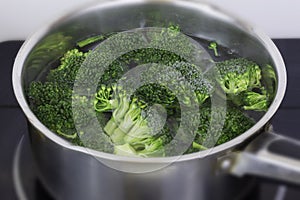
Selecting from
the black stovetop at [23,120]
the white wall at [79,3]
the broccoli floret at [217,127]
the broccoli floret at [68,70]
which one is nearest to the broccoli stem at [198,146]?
the broccoli floret at [217,127]

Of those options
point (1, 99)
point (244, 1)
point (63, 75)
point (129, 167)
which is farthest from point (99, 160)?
point (244, 1)

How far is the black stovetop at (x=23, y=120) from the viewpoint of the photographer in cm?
104

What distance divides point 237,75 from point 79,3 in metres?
0.40

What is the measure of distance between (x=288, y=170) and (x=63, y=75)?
1.44ft

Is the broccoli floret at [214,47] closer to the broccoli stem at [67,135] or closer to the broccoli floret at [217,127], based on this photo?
the broccoli floret at [217,127]

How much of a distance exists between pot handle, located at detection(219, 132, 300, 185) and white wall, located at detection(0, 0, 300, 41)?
0.46 meters

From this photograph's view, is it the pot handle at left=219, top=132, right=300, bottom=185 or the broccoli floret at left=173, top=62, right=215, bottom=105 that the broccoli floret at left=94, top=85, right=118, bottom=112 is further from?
the pot handle at left=219, top=132, right=300, bottom=185

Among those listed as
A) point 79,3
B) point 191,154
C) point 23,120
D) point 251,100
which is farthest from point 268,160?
Result: point 79,3

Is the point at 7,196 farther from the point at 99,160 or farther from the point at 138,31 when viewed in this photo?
the point at 138,31

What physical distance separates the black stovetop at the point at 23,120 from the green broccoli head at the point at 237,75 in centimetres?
11

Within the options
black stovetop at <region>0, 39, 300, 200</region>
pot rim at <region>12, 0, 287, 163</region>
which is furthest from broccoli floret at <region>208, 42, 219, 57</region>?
black stovetop at <region>0, 39, 300, 200</region>

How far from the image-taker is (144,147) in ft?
3.20

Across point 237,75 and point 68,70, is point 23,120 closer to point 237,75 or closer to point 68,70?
point 68,70

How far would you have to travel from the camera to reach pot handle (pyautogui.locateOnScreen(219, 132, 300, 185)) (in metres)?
0.88
